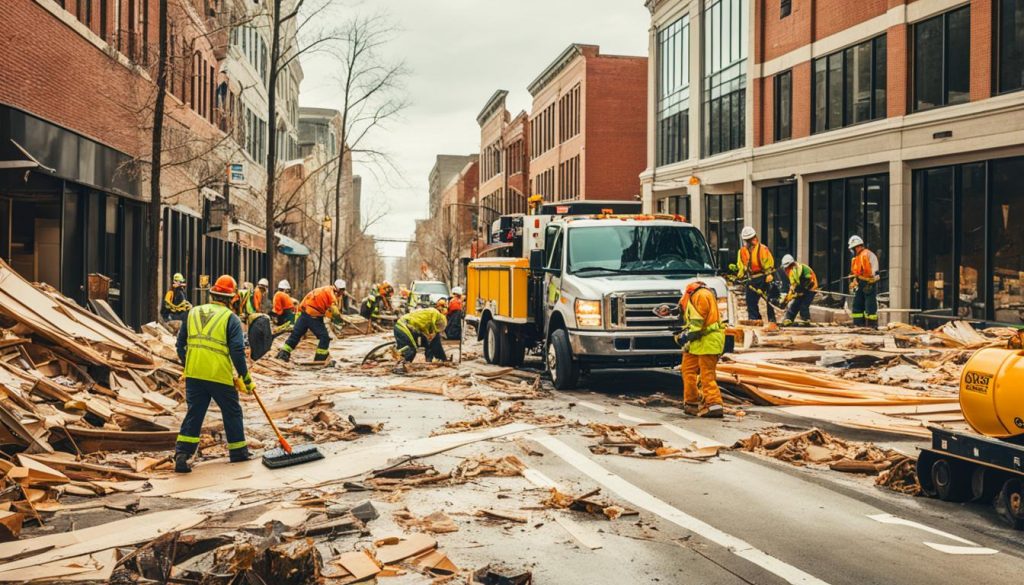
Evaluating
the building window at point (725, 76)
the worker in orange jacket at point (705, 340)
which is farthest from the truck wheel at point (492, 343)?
the building window at point (725, 76)

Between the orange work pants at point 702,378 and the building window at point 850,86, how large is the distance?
18.0 meters

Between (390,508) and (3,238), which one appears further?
(3,238)

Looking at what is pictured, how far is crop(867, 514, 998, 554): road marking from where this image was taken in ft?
22.1

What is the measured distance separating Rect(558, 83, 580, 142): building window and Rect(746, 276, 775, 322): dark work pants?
36671mm

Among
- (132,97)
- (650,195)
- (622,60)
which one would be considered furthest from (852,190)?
(622,60)

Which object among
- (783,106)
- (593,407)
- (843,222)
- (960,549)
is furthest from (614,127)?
(960,549)

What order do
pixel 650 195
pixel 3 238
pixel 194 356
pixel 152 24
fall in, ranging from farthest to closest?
pixel 650 195, pixel 152 24, pixel 3 238, pixel 194 356

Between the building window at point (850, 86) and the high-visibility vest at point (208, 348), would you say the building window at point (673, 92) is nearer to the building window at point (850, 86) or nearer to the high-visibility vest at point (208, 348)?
the building window at point (850, 86)

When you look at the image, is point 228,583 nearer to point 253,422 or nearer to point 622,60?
point 253,422

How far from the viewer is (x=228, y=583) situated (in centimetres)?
562

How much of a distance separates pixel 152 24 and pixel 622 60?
3477 centimetres

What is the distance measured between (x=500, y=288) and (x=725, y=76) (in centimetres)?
2289

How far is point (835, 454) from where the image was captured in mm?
10102

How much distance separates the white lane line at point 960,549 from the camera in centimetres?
671
